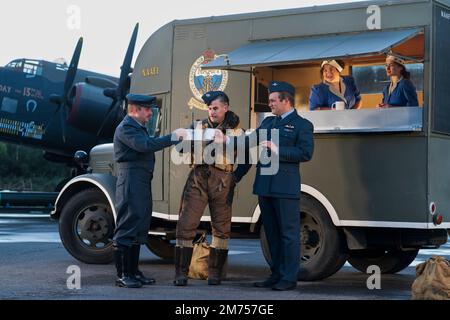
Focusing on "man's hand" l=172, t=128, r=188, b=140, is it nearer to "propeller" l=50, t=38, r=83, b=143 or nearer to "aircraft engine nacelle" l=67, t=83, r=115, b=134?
"aircraft engine nacelle" l=67, t=83, r=115, b=134

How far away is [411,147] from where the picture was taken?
29.9 ft

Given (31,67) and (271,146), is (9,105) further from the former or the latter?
(271,146)

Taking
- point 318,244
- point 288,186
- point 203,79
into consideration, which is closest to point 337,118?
point 288,186

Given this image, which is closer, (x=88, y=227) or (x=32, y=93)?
(x=88, y=227)

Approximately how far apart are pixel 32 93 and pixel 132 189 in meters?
19.4

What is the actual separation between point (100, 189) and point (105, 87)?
16163 mm

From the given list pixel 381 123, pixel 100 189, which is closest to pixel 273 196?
pixel 381 123

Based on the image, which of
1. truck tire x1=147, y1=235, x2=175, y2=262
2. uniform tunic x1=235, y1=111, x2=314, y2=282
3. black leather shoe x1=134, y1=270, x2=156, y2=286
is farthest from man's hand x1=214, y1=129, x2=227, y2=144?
truck tire x1=147, y1=235, x2=175, y2=262

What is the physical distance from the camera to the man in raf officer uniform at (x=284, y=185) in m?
8.88

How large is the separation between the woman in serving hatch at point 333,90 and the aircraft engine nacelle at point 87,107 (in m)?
16.5

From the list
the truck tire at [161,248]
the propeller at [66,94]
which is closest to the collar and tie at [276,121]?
the truck tire at [161,248]

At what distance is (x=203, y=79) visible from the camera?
10.6 meters

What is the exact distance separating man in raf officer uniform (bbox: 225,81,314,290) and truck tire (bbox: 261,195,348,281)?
2.13ft
